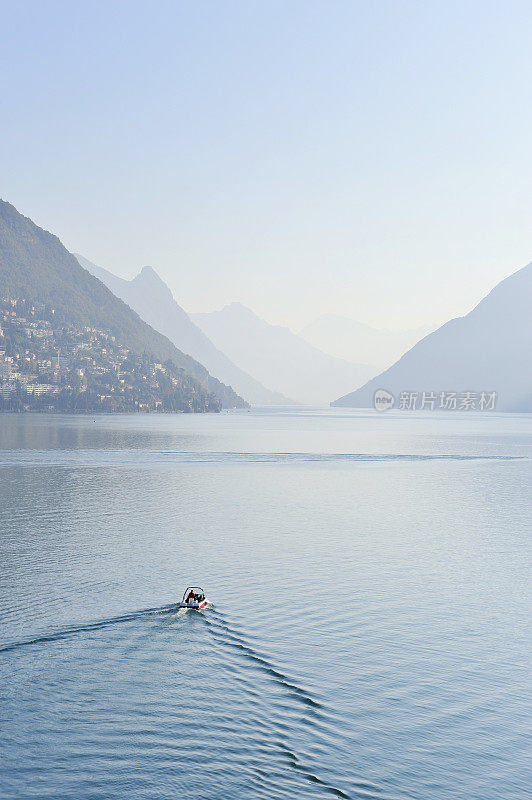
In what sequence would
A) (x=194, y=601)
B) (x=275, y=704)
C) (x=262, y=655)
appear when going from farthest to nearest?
(x=194, y=601) → (x=262, y=655) → (x=275, y=704)

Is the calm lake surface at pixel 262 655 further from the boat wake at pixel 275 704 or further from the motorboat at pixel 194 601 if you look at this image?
the motorboat at pixel 194 601

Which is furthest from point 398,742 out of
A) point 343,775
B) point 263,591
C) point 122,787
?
point 263,591

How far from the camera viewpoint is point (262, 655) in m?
30.9

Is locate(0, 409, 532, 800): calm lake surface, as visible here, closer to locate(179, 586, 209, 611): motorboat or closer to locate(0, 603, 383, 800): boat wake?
locate(0, 603, 383, 800): boat wake

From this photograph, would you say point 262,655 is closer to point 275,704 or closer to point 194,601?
point 275,704

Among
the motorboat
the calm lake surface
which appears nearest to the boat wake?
the calm lake surface

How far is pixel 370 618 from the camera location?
122 feet

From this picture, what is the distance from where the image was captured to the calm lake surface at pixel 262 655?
851 inches

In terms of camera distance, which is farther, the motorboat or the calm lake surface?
the motorboat

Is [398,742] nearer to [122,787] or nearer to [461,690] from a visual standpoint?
[461,690]

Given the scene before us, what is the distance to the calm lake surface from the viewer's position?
70.9ft

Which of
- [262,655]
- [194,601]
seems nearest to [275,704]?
[262,655]

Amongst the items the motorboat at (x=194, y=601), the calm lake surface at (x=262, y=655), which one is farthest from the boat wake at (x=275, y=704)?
the motorboat at (x=194, y=601)

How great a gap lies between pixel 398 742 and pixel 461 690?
228 inches
